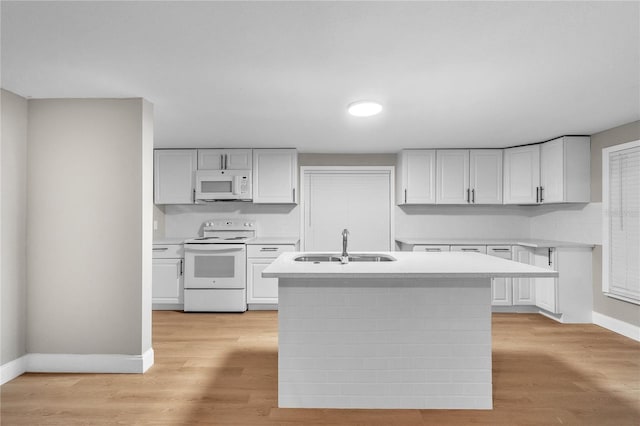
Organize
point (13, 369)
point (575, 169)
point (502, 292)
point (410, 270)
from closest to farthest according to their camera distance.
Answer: point (410, 270) < point (13, 369) < point (575, 169) < point (502, 292)

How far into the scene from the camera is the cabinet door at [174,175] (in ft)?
15.9

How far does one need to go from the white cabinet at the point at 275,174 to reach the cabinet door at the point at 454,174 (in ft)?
6.37

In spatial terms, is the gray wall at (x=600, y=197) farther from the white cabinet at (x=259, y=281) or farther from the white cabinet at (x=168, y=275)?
the white cabinet at (x=168, y=275)

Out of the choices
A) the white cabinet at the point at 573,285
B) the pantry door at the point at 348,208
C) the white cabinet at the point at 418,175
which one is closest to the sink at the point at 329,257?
the white cabinet at the point at 418,175

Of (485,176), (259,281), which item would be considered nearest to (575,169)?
(485,176)

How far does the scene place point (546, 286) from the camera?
4.19 meters

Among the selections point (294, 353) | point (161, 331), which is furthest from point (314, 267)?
point (161, 331)

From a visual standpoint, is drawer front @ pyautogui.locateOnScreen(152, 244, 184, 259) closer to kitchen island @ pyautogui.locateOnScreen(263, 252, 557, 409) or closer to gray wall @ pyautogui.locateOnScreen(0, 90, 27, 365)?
gray wall @ pyautogui.locateOnScreen(0, 90, 27, 365)

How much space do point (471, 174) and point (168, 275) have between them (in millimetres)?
4142

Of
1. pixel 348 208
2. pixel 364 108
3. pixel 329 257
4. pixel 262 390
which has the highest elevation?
pixel 364 108

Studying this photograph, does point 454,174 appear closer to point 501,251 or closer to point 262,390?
point 501,251

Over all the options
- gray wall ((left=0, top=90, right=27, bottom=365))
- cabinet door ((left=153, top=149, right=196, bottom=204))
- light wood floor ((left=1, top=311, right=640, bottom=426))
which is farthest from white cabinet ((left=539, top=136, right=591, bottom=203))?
gray wall ((left=0, top=90, right=27, bottom=365))

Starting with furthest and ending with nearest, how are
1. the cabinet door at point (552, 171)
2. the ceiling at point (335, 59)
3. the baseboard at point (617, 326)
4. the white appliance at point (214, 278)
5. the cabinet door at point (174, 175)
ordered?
the cabinet door at point (174, 175) < the white appliance at point (214, 278) < the cabinet door at point (552, 171) < the baseboard at point (617, 326) < the ceiling at point (335, 59)

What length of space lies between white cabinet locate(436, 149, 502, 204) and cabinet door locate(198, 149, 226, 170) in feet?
9.43
